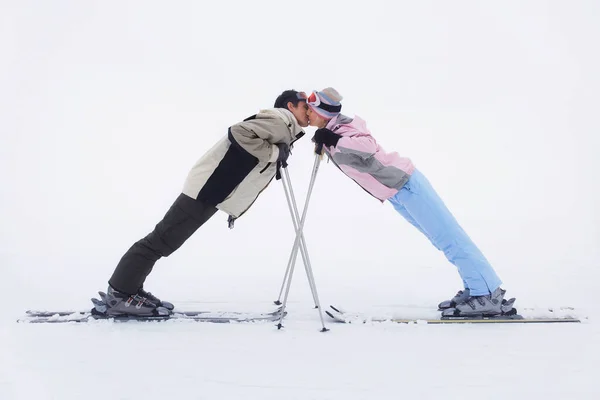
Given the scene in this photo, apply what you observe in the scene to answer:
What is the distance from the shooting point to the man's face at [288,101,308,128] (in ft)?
12.7

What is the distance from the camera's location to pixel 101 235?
23.8 feet

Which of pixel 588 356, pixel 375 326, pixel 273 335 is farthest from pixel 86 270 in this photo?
pixel 588 356

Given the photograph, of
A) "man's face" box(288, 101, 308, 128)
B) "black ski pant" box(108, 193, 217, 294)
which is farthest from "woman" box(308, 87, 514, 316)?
"black ski pant" box(108, 193, 217, 294)

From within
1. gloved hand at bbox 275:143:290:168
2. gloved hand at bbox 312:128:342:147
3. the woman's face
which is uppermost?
the woman's face

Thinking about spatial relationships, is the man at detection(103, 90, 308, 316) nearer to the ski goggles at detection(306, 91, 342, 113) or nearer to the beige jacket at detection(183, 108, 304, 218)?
the beige jacket at detection(183, 108, 304, 218)

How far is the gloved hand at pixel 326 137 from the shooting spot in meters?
3.55

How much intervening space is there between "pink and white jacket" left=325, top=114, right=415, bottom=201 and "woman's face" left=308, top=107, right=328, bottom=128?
A: 0.13 metres

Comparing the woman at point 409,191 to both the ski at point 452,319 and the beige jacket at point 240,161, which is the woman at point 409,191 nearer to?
the ski at point 452,319

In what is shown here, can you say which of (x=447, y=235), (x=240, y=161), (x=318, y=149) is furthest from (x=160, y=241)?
(x=447, y=235)

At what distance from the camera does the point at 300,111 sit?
3871 millimetres

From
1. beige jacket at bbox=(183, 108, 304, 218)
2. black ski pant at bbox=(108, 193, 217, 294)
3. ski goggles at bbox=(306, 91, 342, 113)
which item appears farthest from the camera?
ski goggles at bbox=(306, 91, 342, 113)

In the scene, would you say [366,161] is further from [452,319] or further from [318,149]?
[452,319]

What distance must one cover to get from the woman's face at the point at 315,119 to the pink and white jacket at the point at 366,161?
0.13 m

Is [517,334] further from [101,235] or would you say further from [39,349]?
[101,235]
